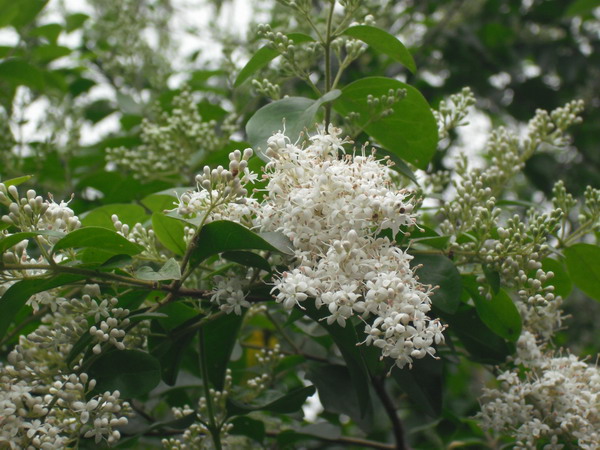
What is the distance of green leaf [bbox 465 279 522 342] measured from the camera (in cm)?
208

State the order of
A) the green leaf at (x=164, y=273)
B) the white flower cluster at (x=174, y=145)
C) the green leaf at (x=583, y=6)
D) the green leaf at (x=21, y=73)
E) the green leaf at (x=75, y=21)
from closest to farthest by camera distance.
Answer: the green leaf at (x=164, y=273) → the white flower cluster at (x=174, y=145) → the green leaf at (x=21, y=73) → the green leaf at (x=583, y=6) → the green leaf at (x=75, y=21)

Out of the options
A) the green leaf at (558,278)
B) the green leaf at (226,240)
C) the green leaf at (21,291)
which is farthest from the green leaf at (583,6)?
the green leaf at (21,291)

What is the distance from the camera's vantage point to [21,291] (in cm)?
169

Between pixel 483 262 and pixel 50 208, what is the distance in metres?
1.21

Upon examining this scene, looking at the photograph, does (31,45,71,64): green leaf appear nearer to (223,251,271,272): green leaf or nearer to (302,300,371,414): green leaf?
(223,251,271,272): green leaf

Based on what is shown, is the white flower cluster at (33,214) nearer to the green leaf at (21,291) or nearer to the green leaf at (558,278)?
the green leaf at (21,291)

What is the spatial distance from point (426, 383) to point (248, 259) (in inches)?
34.0

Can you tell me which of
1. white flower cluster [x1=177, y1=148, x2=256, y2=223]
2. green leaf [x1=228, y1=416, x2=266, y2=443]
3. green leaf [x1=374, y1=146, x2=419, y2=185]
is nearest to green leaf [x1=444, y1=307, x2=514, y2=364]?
green leaf [x1=374, y1=146, x2=419, y2=185]

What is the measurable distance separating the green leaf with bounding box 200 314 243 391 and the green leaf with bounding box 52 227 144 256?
19.6 inches

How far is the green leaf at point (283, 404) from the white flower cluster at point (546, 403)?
0.59 metres

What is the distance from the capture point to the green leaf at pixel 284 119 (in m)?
1.98

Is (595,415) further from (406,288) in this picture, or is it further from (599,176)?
(599,176)

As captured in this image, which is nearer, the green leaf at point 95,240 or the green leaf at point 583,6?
the green leaf at point 95,240

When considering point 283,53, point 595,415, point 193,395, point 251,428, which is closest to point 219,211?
point 283,53
